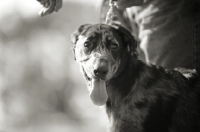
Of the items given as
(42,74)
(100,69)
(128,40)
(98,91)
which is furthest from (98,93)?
(42,74)

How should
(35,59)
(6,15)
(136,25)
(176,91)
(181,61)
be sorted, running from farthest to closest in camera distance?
(35,59)
(6,15)
(136,25)
(181,61)
(176,91)

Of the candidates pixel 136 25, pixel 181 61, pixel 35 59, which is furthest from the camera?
pixel 35 59

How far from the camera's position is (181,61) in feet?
22.3

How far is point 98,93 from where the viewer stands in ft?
17.7

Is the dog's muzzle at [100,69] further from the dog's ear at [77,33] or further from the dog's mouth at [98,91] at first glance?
the dog's ear at [77,33]

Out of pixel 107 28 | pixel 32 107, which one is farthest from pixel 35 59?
pixel 107 28

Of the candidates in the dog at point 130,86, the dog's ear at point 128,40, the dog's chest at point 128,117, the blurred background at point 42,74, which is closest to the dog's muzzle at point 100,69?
the dog at point 130,86

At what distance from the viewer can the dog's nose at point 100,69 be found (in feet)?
17.5

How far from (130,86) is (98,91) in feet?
1.65

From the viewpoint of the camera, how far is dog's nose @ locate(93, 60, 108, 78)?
5346 mm

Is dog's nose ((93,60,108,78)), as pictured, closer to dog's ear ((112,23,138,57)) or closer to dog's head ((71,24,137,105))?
dog's head ((71,24,137,105))

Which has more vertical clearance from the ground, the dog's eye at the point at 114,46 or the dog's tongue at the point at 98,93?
the dog's eye at the point at 114,46

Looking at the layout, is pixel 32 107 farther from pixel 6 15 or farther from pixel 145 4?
pixel 145 4

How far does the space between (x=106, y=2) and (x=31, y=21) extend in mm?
21806
